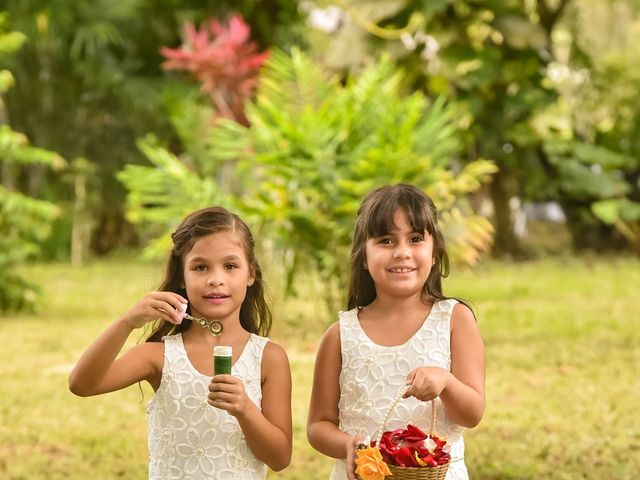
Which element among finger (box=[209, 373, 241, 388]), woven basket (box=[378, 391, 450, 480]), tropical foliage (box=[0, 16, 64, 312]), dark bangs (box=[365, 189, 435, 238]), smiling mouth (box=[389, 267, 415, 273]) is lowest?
woven basket (box=[378, 391, 450, 480])

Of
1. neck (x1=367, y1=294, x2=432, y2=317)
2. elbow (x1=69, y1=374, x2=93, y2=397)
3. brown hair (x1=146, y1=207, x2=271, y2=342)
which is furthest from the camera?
neck (x1=367, y1=294, x2=432, y2=317)

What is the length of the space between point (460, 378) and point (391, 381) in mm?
157

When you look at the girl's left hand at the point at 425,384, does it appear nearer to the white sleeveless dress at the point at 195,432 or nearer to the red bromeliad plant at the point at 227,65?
the white sleeveless dress at the point at 195,432

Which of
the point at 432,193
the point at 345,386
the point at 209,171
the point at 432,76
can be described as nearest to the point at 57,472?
the point at 345,386

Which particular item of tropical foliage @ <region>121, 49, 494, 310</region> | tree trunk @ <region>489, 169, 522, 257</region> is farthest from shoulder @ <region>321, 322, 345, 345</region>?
tree trunk @ <region>489, 169, 522, 257</region>

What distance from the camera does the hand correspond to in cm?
251

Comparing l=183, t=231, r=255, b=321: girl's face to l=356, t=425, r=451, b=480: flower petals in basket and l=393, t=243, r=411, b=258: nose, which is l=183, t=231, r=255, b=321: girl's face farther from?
l=356, t=425, r=451, b=480: flower petals in basket

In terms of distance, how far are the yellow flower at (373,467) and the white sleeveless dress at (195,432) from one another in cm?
39

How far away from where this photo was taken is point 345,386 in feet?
9.43

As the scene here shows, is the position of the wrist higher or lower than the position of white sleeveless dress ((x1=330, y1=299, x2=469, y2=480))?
higher

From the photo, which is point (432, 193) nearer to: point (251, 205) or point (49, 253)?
point (251, 205)

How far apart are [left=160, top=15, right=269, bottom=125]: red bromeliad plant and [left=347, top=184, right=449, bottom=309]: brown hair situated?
623cm

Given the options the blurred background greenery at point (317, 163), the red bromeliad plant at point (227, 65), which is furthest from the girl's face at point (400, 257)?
the red bromeliad plant at point (227, 65)

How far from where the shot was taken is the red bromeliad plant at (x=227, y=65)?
9164 millimetres
